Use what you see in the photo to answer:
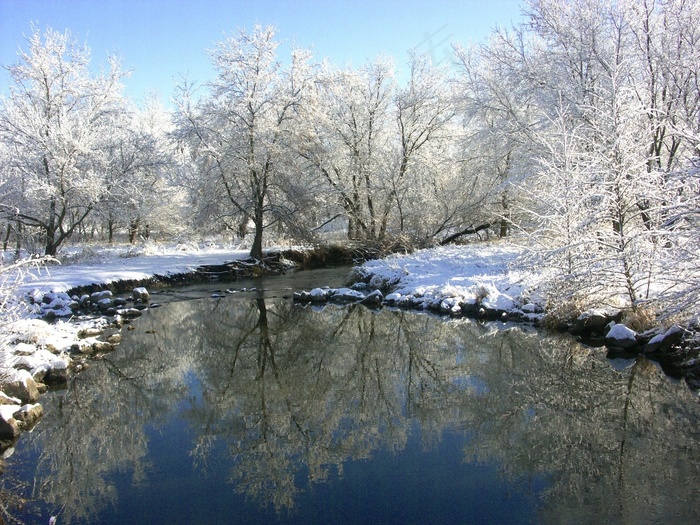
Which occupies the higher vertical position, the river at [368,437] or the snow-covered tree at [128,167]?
the snow-covered tree at [128,167]

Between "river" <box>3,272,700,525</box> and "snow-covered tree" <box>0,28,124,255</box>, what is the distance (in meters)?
11.3

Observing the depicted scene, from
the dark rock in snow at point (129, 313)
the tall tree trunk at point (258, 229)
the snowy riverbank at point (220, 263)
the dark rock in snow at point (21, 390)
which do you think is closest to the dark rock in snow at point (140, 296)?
the snowy riverbank at point (220, 263)

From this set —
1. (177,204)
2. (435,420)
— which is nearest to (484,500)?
(435,420)

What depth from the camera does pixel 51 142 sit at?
1928 cm

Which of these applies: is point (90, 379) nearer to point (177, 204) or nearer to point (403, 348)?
point (403, 348)

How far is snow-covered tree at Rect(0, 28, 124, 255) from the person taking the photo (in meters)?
19.2

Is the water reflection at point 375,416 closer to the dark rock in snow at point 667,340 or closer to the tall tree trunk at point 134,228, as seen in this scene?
the dark rock in snow at point 667,340

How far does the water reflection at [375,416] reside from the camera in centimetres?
539

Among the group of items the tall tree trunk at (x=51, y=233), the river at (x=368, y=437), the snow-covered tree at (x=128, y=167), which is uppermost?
the snow-covered tree at (x=128, y=167)

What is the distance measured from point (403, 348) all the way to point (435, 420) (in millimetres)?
3550

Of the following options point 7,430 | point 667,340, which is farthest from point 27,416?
point 667,340

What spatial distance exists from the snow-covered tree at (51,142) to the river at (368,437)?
37.0ft

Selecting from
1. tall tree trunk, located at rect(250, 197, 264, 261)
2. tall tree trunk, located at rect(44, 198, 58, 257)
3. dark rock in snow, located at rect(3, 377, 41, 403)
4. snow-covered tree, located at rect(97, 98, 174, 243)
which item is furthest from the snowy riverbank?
snow-covered tree, located at rect(97, 98, 174, 243)

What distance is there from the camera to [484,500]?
511 cm
